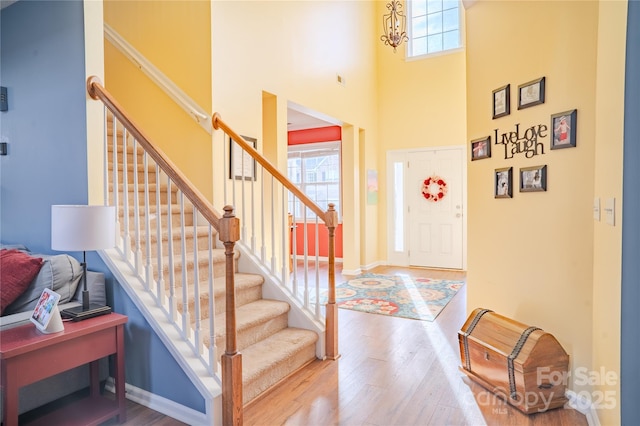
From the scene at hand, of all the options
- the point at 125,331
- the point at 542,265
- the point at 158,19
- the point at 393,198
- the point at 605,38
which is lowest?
the point at 125,331

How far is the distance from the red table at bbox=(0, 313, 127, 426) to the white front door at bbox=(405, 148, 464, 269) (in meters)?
5.45

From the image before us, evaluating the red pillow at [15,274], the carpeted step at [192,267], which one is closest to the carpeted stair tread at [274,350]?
the carpeted step at [192,267]

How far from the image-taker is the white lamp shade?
1.93 meters

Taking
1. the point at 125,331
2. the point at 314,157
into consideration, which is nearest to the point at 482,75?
the point at 125,331

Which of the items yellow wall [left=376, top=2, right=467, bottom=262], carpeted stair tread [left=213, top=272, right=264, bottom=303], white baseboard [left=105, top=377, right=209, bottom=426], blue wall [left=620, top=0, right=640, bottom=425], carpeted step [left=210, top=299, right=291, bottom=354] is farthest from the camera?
yellow wall [left=376, top=2, right=467, bottom=262]

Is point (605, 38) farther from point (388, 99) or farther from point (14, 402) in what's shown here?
point (388, 99)

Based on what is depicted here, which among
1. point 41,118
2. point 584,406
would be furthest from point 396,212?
point 41,118

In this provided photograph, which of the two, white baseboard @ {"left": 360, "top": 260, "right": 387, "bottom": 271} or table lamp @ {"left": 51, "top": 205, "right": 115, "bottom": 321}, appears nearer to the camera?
table lamp @ {"left": 51, "top": 205, "right": 115, "bottom": 321}

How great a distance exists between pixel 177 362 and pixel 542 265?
2.30 meters

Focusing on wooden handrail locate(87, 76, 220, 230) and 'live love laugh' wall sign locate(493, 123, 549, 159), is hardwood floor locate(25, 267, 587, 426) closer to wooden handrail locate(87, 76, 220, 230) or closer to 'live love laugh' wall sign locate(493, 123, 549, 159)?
wooden handrail locate(87, 76, 220, 230)

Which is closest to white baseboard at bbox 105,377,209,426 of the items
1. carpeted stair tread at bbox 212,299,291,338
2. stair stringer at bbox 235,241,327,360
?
carpeted stair tread at bbox 212,299,291,338

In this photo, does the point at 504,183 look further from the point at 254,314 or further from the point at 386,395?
the point at 254,314

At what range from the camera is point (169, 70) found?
3.64 metres

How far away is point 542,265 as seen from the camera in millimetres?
2520
